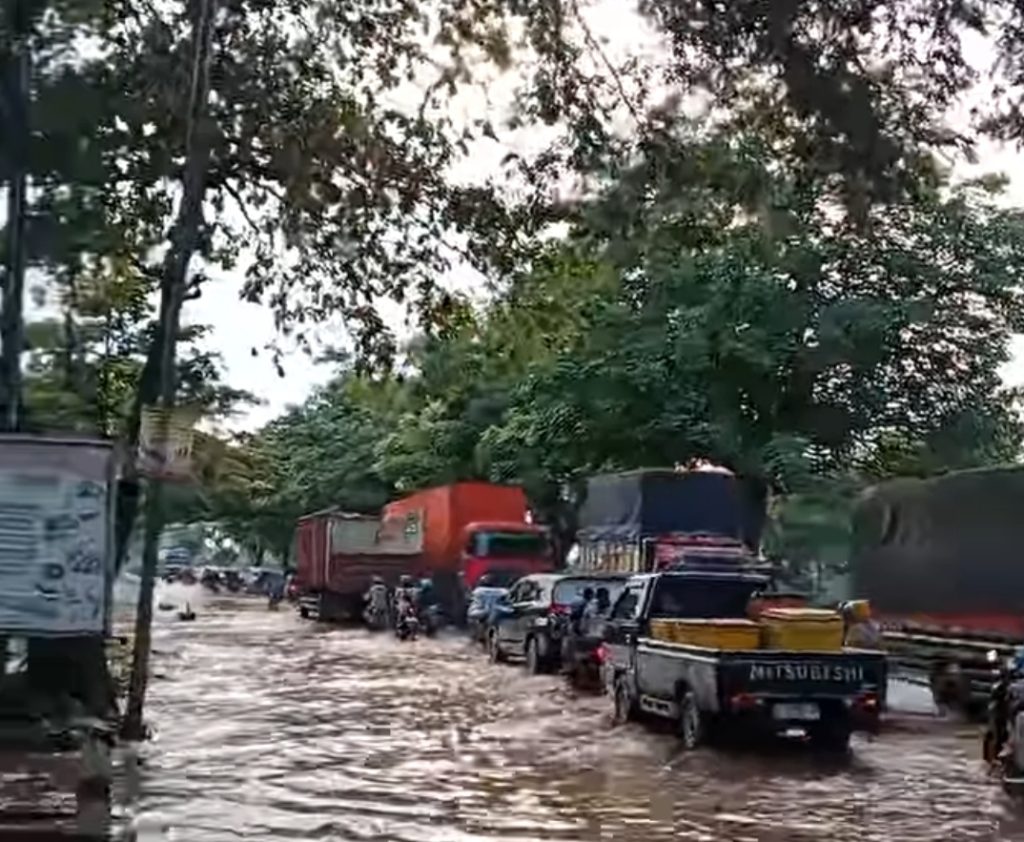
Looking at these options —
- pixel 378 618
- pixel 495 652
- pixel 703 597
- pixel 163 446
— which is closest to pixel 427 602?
pixel 378 618

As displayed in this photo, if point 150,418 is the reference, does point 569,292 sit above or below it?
above

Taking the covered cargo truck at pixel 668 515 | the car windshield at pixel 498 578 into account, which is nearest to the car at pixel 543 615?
the covered cargo truck at pixel 668 515

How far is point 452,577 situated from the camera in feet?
148

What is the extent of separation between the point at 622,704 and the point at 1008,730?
599 cm

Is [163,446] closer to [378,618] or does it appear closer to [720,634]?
[720,634]

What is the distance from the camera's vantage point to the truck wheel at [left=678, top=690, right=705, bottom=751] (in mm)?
17438

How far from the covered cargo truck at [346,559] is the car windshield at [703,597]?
27766mm

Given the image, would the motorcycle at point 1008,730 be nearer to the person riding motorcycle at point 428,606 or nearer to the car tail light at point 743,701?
the car tail light at point 743,701

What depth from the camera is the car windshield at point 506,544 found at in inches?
1668

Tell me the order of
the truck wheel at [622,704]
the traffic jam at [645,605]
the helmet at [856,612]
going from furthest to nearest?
the helmet at [856,612], the truck wheel at [622,704], the traffic jam at [645,605]

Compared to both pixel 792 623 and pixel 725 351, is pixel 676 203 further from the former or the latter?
pixel 725 351

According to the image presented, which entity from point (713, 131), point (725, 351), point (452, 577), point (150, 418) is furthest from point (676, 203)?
point (452, 577)

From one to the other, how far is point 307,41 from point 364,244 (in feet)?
7.17

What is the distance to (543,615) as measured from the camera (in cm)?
2888
